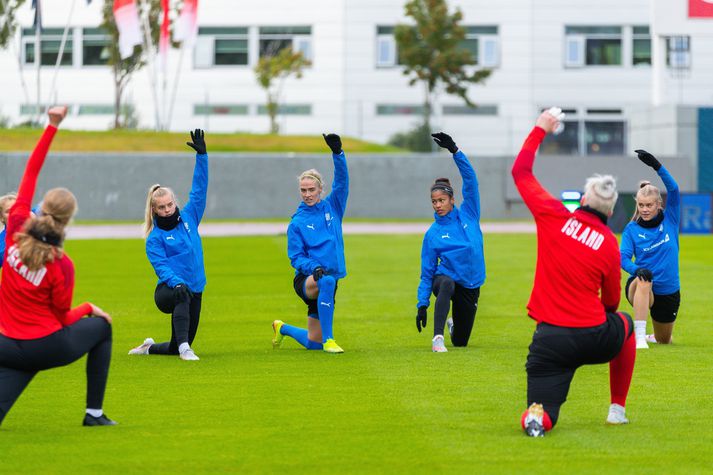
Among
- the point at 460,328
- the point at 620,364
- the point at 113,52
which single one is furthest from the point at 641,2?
the point at 620,364

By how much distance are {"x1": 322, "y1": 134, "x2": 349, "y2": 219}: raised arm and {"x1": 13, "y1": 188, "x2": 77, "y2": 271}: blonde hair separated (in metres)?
4.85

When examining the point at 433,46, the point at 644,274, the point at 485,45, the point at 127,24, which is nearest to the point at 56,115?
the point at 644,274

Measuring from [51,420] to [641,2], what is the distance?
175ft

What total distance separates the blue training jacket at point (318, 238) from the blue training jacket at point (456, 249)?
0.84 m

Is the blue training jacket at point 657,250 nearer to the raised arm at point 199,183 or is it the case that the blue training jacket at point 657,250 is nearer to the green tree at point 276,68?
the raised arm at point 199,183

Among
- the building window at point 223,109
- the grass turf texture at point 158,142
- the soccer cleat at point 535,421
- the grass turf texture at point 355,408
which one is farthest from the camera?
the building window at point 223,109

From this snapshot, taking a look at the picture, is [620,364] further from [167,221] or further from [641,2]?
[641,2]

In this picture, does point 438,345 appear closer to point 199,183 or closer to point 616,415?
point 199,183

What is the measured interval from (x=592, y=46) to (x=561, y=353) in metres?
53.0

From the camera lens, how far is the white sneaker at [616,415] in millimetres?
8938

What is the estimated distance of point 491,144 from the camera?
5816 centimetres

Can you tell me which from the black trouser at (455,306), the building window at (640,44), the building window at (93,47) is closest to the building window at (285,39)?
the building window at (93,47)

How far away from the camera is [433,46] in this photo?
178ft

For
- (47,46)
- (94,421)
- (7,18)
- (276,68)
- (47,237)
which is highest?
(7,18)
